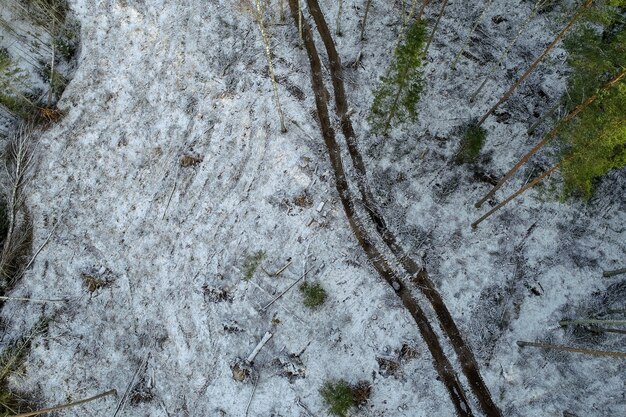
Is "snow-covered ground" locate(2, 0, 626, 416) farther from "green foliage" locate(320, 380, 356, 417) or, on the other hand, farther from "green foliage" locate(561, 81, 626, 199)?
"green foliage" locate(561, 81, 626, 199)

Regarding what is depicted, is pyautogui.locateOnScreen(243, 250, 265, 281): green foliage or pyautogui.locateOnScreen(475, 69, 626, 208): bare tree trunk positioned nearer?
pyautogui.locateOnScreen(475, 69, 626, 208): bare tree trunk

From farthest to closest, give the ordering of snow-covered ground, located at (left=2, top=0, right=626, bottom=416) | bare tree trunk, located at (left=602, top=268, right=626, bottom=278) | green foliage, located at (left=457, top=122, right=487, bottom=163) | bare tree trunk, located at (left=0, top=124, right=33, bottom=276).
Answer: bare tree trunk, located at (left=0, top=124, right=33, bottom=276)
green foliage, located at (left=457, top=122, right=487, bottom=163)
snow-covered ground, located at (left=2, top=0, right=626, bottom=416)
bare tree trunk, located at (left=602, top=268, right=626, bottom=278)

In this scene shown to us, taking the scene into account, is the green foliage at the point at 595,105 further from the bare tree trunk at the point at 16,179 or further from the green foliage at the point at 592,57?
the bare tree trunk at the point at 16,179

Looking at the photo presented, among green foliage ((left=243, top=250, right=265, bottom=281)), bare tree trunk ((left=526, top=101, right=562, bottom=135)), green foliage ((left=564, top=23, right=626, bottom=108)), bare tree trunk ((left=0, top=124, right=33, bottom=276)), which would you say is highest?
green foliage ((left=564, top=23, right=626, bottom=108))

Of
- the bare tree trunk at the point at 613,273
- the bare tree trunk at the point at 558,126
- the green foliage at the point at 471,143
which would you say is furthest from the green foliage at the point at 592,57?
the bare tree trunk at the point at 613,273

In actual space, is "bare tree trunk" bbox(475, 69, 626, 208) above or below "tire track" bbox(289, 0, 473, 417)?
above

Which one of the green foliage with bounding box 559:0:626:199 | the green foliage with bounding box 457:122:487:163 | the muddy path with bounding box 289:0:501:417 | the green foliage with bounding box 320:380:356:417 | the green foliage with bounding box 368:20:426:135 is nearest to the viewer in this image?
the green foliage with bounding box 559:0:626:199

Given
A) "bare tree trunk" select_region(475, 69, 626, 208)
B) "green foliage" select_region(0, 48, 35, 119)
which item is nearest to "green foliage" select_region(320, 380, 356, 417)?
"bare tree trunk" select_region(475, 69, 626, 208)
